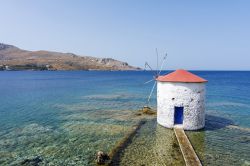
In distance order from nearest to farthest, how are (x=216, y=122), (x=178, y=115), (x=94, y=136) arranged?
(x=94, y=136), (x=178, y=115), (x=216, y=122)

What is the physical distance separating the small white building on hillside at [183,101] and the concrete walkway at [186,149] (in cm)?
133

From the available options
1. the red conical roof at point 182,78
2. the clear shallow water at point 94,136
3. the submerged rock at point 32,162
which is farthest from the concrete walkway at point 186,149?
the submerged rock at point 32,162

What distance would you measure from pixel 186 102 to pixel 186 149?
606 centimetres

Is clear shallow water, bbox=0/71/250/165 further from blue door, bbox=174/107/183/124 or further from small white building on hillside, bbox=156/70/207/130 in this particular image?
blue door, bbox=174/107/183/124

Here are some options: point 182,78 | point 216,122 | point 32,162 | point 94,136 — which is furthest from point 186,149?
point 216,122

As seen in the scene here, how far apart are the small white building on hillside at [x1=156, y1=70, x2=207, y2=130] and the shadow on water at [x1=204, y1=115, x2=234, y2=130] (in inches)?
68.7

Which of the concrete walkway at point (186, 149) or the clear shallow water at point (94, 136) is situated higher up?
the concrete walkway at point (186, 149)

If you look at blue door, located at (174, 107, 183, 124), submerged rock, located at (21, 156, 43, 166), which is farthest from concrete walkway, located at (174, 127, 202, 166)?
submerged rock, located at (21, 156, 43, 166)

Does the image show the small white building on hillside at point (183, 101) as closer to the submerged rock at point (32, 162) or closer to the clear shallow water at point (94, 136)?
the clear shallow water at point (94, 136)

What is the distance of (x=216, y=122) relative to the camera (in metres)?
26.8

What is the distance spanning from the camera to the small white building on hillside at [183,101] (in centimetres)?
2239

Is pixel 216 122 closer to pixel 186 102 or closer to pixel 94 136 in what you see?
→ pixel 186 102

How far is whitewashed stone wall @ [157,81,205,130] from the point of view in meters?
22.4

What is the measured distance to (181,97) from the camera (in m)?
22.5
